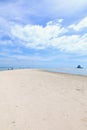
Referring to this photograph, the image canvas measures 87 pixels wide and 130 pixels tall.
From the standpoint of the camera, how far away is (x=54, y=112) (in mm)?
5492

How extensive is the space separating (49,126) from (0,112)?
1.77 meters

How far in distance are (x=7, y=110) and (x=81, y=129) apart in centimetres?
248

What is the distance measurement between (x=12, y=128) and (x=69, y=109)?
2.36m

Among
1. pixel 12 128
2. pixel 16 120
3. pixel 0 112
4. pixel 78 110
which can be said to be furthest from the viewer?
pixel 78 110

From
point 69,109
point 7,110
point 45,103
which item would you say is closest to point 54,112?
point 69,109

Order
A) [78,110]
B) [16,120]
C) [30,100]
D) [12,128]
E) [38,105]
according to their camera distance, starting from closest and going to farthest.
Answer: [12,128], [16,120], [78,110], [38,105], [30,100]

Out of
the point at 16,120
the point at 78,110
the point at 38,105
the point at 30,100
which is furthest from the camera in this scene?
the point at 30,100

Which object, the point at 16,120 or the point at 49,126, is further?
the point at 16,120

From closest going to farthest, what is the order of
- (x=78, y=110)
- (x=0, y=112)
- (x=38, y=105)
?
(x=0, y=112) → (x=78, y=110) → (x=38, y=105)

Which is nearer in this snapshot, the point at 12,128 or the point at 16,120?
the point at 12,128

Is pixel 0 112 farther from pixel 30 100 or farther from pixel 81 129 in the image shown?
pixel 81 129

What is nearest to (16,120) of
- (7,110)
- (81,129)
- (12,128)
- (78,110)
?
(12,128)

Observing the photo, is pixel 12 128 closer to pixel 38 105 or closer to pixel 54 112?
pixel 54 112

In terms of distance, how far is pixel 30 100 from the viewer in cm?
705
